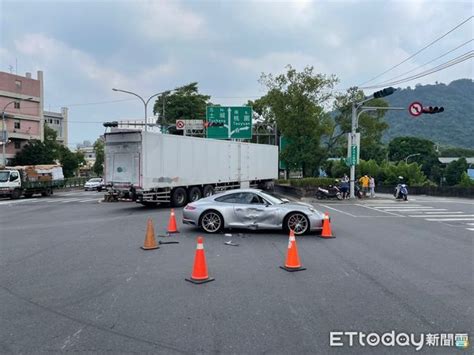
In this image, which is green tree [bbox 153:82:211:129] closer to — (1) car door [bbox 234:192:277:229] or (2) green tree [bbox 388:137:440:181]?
(2) green tree [bbox 388:137:440:181]

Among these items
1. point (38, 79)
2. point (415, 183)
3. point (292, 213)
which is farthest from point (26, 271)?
point (38, 79)

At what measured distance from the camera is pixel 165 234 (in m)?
12.3

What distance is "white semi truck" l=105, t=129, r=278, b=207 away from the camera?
19750mm

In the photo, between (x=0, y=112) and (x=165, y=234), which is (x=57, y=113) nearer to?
(x=0, y=112)

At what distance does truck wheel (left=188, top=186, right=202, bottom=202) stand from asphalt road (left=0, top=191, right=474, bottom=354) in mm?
11321

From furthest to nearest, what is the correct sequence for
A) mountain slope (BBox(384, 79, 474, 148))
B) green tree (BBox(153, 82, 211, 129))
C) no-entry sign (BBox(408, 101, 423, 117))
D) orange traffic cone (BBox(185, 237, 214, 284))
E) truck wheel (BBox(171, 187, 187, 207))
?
1. mountain slope (BBox(384, 79, 474, 148))
2. green tree (BBox(153, 82, 211, 129))
3. no-entry sign (BBox(408, 101, 423, 117))
4. truck wheel (BBox(171, 187, 187, 207))
5. orange traffic cone (BBox(185, 237, 214, 284))

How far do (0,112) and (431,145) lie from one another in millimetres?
84983

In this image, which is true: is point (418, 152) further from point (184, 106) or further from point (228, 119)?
point (228, 119)

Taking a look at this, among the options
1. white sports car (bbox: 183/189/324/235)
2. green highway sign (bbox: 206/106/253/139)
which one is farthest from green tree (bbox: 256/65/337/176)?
white sports car (bbox: 183/189/324/235)

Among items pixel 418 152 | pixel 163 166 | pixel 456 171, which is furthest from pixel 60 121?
pixel 163 166

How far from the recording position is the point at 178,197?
22094mm

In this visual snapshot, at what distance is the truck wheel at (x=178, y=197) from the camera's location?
71.1ft

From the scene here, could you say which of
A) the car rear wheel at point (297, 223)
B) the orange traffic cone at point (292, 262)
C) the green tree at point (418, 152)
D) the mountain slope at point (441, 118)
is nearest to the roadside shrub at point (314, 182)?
the car rear wheel at point (297, 223)

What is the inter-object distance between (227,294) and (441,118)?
490ft
